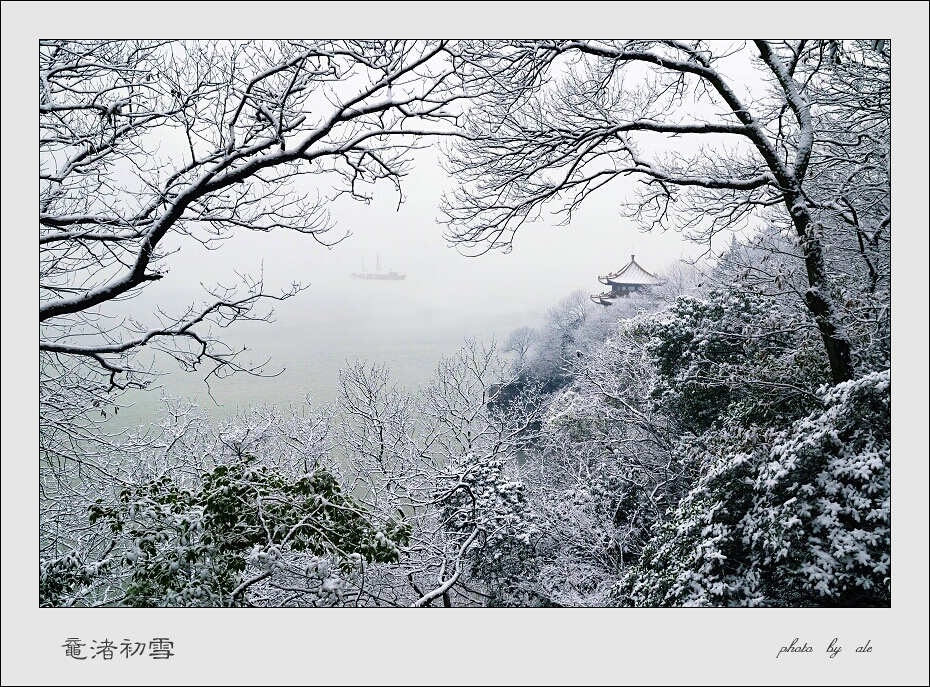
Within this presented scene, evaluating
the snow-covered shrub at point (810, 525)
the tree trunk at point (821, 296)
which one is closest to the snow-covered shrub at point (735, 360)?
the tree trunk at point (821, 296)

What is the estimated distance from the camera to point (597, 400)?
12062mm

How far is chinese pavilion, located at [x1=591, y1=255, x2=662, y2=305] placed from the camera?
55.2 feet

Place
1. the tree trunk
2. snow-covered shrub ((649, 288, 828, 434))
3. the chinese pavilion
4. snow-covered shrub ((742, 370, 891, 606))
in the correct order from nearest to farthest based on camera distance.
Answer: snow-covered shrub ((742, 370, 891, 606)), the tree trunk, snow-covered shrub ((649, 288, 828, 434)), the chinese pavilion

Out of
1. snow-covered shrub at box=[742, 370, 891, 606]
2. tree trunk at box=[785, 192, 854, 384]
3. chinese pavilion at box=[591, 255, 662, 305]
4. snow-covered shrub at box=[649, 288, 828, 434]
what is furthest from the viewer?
chinese pavilion at box=[591, 255, 662, 305]

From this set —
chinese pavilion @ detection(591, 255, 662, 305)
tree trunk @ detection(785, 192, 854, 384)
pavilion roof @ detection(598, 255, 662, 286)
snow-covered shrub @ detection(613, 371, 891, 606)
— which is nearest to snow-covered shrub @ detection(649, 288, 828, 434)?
tree trunk @ detection(785, 192, 854, 384)

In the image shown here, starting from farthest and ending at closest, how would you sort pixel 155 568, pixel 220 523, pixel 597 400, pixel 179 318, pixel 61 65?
pixel 597 400 < pixel 179 318 < pixel 61 65 < pixel 220 523 < pixel 155 568

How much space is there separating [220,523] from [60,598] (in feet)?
3.60

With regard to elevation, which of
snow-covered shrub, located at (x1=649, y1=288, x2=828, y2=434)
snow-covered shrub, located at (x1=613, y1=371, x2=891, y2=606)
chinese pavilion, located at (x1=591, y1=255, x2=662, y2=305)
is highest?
chinese pavilion, located at (x1=591, y1=255, x2=662, y2=305)

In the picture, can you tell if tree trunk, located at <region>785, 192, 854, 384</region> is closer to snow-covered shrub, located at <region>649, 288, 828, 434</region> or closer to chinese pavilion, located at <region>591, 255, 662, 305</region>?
snow-covered shrub, located at <region>649, 288, 828, 434</region>

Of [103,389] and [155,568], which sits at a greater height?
[103,389]

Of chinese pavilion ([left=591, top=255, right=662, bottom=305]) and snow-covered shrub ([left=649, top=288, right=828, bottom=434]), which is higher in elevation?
chinese pavilion ([left=591, top=255, right=662, bottom=305])

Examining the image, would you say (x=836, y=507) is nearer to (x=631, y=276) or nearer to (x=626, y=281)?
(x=626, y=281)

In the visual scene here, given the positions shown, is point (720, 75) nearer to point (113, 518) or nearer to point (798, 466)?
point (798, 466)

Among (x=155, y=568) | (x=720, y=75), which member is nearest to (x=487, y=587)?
(x=155, y=568)
